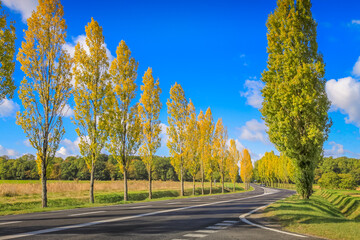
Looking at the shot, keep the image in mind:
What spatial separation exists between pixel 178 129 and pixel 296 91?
67.3ft

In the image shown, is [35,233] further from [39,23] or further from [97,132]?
[39,23]

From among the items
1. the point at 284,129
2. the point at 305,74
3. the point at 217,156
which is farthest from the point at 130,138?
the point at 217,156

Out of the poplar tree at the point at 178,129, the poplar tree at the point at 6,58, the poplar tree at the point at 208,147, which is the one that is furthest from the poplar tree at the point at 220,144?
the poplar tree at the point at 6,58

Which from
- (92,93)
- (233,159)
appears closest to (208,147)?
(233,159)

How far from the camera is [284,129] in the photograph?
17.3 m

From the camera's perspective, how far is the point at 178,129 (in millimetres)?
36000

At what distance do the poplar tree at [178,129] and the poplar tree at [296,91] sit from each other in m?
18.2

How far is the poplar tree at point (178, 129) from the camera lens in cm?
3522

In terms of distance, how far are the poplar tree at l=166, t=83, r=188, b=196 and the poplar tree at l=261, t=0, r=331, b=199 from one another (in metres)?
18.2

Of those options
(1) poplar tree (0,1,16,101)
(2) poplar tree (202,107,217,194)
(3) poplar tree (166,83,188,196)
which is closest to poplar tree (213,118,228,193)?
(2) poplar tree (202,107,217,194)

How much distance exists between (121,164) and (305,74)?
1851 centimetres

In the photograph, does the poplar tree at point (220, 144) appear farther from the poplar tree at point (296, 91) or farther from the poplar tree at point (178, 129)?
the poplar tree at point (296, 91)

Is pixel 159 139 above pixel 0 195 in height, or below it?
above

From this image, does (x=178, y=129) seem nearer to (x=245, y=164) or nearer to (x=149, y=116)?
(x=149, y=116)
